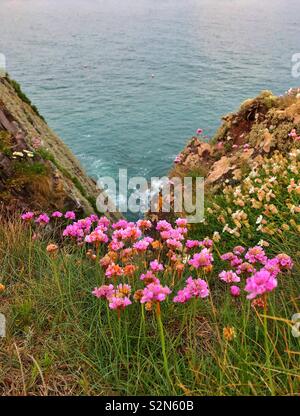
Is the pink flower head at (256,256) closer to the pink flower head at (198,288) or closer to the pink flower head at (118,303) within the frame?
the pink flower head at (198,288)

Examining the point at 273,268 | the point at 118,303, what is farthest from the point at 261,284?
the point at 118,303

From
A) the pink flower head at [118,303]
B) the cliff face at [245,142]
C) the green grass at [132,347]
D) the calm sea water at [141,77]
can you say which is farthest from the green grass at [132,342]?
the calm sea water at [141,77]

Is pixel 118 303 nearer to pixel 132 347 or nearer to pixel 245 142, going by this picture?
pixel 132 347

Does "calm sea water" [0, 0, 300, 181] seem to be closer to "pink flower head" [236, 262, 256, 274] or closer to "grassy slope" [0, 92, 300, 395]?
"grassy slope" [0, 92, 300, 395]

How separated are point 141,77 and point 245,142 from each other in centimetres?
4479

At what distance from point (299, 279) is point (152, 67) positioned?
59159mm

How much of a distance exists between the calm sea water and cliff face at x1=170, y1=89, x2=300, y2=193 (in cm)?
1488

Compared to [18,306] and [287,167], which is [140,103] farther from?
[18,306]

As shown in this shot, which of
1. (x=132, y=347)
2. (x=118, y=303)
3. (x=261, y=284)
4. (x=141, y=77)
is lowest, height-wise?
(x=132, y=347)

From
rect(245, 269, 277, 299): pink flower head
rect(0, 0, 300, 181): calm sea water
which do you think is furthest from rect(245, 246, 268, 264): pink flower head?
rect(0, 0, 300, 181): calm sea water

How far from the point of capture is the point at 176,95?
4756 centimetres

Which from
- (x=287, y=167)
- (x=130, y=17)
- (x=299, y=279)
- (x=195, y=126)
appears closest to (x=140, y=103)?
(x=195, y=126)

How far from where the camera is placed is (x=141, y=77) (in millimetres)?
55281

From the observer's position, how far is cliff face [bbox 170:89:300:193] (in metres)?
10.6
